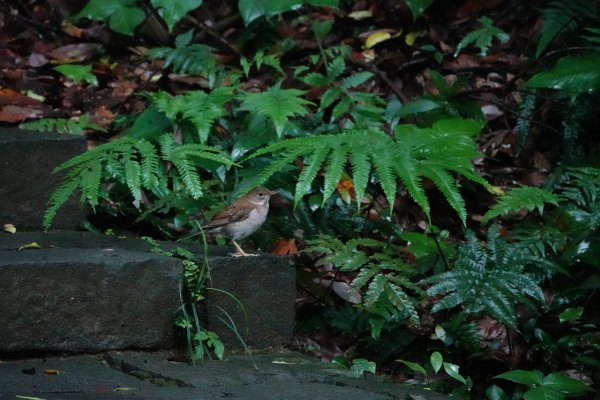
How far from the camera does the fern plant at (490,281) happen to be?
4.19 metres

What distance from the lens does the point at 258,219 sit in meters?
4.50

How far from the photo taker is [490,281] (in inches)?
170

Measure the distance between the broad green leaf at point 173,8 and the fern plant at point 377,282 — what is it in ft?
9.07

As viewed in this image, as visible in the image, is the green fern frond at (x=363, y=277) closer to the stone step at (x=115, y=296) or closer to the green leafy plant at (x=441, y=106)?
the stone step at (x=115, y=296)

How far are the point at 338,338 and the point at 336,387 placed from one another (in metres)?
1.62

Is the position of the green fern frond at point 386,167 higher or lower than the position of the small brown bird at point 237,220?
higher

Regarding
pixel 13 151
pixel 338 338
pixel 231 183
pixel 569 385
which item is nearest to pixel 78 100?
pixel 231 183

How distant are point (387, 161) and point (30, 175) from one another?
5.73 feet

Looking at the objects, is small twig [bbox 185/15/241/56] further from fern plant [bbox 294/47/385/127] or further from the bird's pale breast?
the bird's pale breast

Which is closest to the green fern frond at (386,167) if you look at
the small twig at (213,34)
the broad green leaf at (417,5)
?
the broad green leaf at (417,5)

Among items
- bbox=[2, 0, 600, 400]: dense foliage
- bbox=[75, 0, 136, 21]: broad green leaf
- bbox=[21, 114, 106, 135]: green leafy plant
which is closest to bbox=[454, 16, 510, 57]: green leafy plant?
bbox=[2, 0, 600, 400]: dense foliage

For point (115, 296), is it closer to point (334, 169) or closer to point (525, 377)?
point (334, 169)

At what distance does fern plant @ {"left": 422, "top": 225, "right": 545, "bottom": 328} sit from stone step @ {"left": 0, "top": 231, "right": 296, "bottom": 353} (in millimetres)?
774

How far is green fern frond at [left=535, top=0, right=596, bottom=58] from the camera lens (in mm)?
6453
